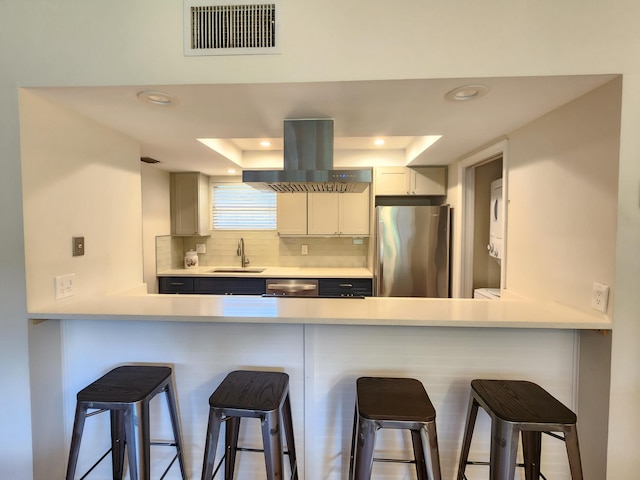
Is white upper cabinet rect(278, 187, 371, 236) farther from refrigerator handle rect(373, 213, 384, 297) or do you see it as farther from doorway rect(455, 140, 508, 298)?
doorway rect(455, 140, 508, 298)

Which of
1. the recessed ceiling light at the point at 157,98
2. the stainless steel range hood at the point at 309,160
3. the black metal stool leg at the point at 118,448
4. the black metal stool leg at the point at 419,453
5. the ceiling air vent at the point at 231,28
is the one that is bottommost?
the black metal stool leg at the point at 118,448

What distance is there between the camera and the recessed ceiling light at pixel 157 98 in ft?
4.37

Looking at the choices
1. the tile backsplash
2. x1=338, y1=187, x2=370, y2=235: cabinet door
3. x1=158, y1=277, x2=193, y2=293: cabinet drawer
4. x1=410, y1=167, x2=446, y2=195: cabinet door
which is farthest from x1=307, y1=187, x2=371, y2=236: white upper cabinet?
x1=158, y1=277, x2=193, y2=293: cabinet drawer

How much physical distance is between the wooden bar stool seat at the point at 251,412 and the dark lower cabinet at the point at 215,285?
5.85 ft

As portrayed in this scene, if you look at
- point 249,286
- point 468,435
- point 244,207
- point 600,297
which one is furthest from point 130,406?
point 244,207

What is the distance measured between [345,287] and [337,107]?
6.70 ft

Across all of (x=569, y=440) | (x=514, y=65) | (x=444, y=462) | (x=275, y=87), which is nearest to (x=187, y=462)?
(x=444, y=462)

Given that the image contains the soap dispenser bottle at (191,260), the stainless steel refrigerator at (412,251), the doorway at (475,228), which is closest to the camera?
the doorway at (475,228)

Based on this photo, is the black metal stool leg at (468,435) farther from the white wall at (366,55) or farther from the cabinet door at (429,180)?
the cabinet door at (429,180)

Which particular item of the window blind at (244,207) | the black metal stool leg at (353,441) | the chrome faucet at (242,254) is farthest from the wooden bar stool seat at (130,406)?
the window blind at (244,207)

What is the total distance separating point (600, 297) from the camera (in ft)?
4.10

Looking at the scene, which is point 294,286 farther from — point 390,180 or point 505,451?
point 505,451

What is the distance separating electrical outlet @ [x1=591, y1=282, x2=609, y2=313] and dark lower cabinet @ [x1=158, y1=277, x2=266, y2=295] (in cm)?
262

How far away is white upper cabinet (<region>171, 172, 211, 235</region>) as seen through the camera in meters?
3.42
